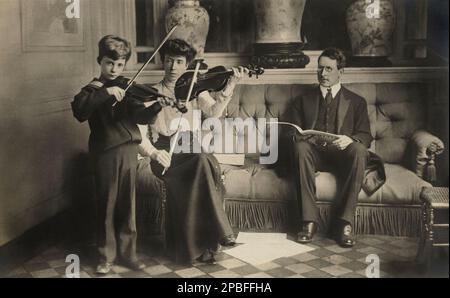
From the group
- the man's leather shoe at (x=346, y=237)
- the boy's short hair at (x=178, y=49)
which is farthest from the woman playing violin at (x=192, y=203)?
the man's leather shoe at (x=346, y=237)

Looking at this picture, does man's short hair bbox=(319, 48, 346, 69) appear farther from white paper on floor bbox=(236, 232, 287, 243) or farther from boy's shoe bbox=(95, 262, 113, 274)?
boy's shoe bbox=(95, 262, 113, 274)

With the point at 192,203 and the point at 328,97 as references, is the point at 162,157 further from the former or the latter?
the point at 328,97

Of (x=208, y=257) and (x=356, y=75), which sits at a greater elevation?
(x=356, y=75)

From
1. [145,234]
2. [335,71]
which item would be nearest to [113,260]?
[145,234]

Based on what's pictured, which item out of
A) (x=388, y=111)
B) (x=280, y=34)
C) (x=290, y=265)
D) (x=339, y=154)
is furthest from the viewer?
(x=280, y=34)

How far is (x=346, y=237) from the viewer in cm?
251

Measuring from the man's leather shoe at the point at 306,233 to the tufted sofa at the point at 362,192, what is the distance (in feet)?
0.18

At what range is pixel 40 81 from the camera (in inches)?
103

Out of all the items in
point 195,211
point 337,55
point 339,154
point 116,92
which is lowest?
point 195,211

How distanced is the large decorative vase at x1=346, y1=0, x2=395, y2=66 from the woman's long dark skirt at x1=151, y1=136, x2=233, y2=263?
101 centimetres

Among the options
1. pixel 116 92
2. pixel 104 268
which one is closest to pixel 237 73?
pixel 116 92

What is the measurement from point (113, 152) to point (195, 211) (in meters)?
0.46
